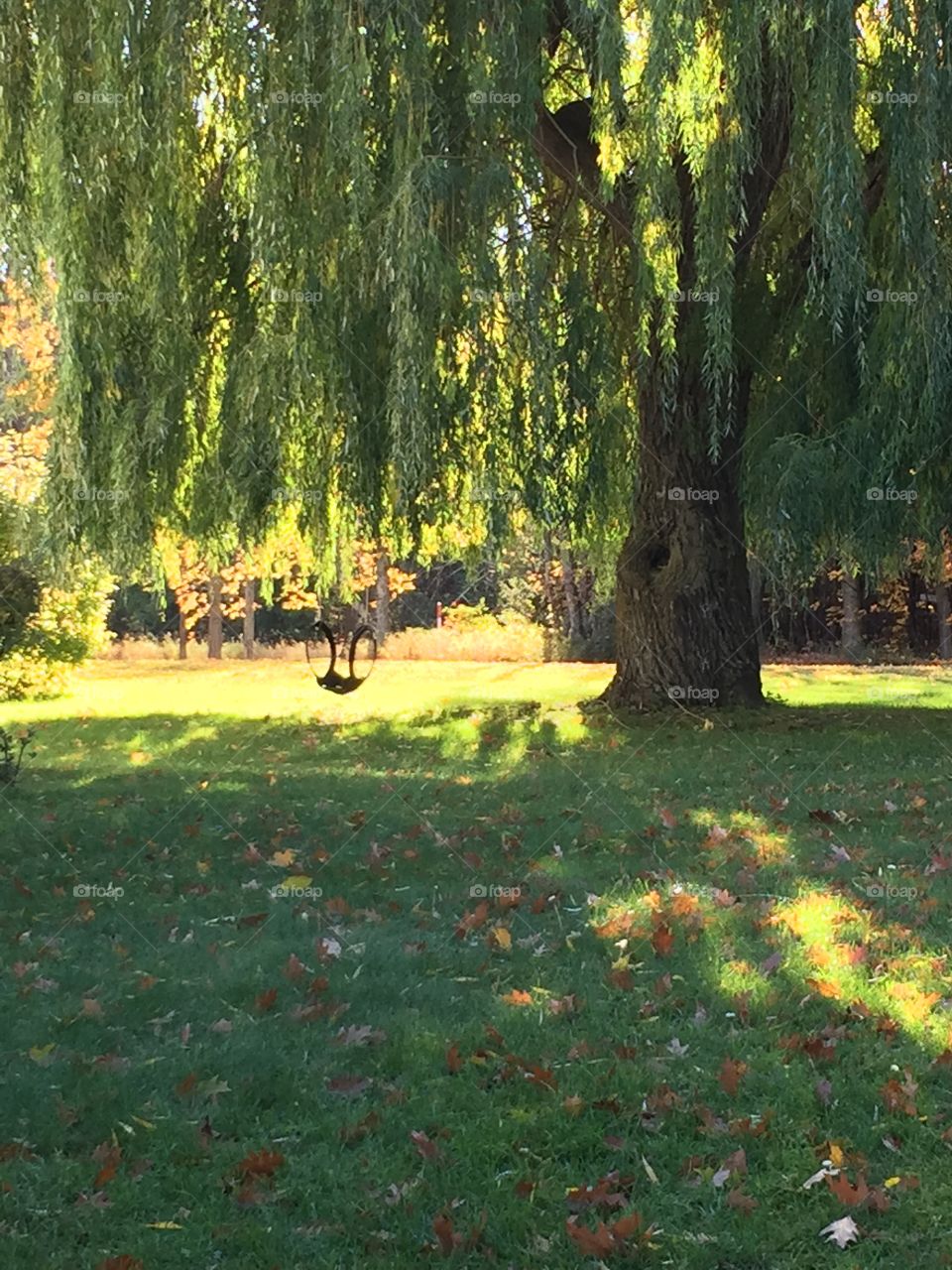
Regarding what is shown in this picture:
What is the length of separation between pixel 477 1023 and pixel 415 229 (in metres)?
5.25

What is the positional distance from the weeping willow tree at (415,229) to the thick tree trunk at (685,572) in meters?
1.07

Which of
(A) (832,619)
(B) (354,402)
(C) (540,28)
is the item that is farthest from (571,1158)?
(A) (832,619)

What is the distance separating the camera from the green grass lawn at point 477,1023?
104 inches

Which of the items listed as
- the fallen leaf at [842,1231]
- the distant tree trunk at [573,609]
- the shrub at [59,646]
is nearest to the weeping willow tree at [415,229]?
the fallen leaf at [842,1231]

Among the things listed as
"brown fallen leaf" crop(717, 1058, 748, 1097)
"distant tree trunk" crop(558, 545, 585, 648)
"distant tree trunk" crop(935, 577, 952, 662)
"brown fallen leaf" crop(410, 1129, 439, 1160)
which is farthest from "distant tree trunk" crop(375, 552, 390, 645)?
"brown fallen leaf" crop(410, 1129, 439, 1160)

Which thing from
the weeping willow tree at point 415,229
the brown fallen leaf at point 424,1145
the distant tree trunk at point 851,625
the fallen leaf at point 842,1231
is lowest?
the fallen leaf at point 842,1231

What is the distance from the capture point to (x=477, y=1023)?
3.71 meters

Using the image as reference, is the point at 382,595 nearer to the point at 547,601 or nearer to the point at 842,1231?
the point at 547,601

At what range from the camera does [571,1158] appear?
115 inches

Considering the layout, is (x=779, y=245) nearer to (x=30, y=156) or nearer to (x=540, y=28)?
(x=540, y=28)

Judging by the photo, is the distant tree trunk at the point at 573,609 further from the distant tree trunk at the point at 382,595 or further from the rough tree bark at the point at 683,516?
the rough tree bark at the point at 683,516

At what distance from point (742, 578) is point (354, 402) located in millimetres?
4340

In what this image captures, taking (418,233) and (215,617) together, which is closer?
(418,233)

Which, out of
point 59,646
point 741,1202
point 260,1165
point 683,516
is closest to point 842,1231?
point 741,1202
